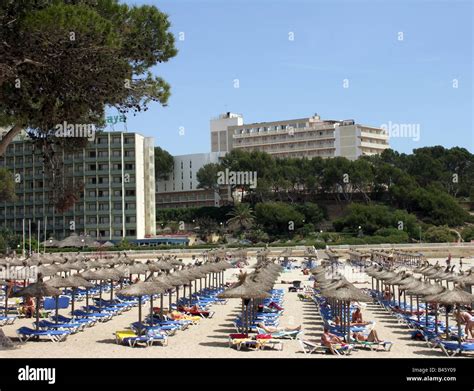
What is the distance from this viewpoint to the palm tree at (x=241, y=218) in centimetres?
8956

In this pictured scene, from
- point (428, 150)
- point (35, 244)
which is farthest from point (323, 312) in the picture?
point (428, 150)

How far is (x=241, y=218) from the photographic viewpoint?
89.9 m

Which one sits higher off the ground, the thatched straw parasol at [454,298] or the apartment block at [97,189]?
the apartment block at [97,189]

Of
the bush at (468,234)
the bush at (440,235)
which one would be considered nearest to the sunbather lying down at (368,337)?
the bush at (440,235)

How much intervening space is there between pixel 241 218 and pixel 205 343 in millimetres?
70444

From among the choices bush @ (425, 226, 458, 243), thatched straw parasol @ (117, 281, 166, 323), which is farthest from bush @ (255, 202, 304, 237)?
thatched straw parasol @ (117, 281, 166, 323)

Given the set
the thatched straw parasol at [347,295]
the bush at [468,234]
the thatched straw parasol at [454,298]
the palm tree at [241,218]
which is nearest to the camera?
the thatched straw parasol at [454,298]

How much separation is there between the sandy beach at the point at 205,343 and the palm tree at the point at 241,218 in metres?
62.2

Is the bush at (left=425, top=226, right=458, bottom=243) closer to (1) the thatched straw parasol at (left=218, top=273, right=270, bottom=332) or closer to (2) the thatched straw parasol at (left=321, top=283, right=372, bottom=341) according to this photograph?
(2) the thatched straw parasol at (left=321, top=283, right=372, bottom=341)

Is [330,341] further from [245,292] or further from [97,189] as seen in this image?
[97,189]

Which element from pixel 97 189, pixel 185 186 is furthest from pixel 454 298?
pixel 185 186

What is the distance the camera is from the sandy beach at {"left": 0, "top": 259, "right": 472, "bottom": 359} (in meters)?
17.6

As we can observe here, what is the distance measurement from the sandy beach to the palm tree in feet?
204

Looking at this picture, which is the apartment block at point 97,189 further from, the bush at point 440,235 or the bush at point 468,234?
the bush at point 468,234
